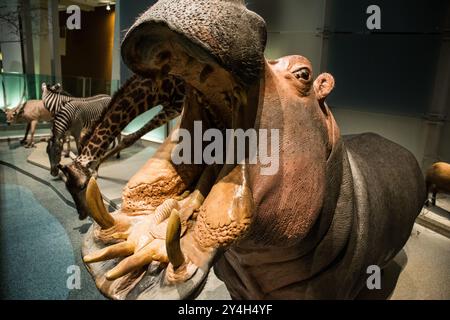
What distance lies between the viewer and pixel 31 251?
98.4 inches

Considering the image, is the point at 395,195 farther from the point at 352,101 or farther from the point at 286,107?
the point at 352,101

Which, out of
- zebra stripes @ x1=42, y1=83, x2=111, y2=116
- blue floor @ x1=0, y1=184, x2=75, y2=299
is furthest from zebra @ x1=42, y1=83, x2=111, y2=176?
blue floor @ x1=0, y1=184, x2=75, y2=299

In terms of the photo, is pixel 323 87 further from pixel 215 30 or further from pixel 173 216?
pixel 173 216

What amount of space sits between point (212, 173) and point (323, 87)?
387mm

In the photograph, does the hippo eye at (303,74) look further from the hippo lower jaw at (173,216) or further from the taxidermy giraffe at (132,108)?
the taxidermy giraffe at (132,108)

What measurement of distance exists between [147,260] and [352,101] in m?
2.04

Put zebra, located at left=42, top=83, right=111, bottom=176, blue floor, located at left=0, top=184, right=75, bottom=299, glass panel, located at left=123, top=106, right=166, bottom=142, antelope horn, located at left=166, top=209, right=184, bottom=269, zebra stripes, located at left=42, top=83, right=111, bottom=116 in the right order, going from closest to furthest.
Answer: antelope horn, located at left=166, top=209, right=184, bottom=269 → blue floor, located at left=0, top=184, right=75, bottom=299 → zebra stripes, located at left=42, top=83, right=111, bottom=116 → zebra, located at left=42, top=83, right=111, bottom=176 → glass panel, located at left=123, top=106, right=166, bottom=142

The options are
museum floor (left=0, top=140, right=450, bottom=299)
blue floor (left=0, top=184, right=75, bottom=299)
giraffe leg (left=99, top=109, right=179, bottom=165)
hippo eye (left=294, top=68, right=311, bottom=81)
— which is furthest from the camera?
blue floor (left=0, top=184, right=75, bottom=299)

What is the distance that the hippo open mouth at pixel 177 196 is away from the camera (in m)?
0.60

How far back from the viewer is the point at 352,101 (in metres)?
2.32

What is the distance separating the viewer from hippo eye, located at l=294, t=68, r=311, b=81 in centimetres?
83

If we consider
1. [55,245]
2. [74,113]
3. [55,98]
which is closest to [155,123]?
[55,245]

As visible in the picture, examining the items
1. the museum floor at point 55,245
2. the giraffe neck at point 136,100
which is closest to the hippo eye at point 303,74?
the giraffe neck at point 136,100

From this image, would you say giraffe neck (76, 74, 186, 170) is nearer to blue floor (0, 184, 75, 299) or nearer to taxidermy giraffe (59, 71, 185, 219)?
taxidermy giraffe (59, 71, 185, 219)
